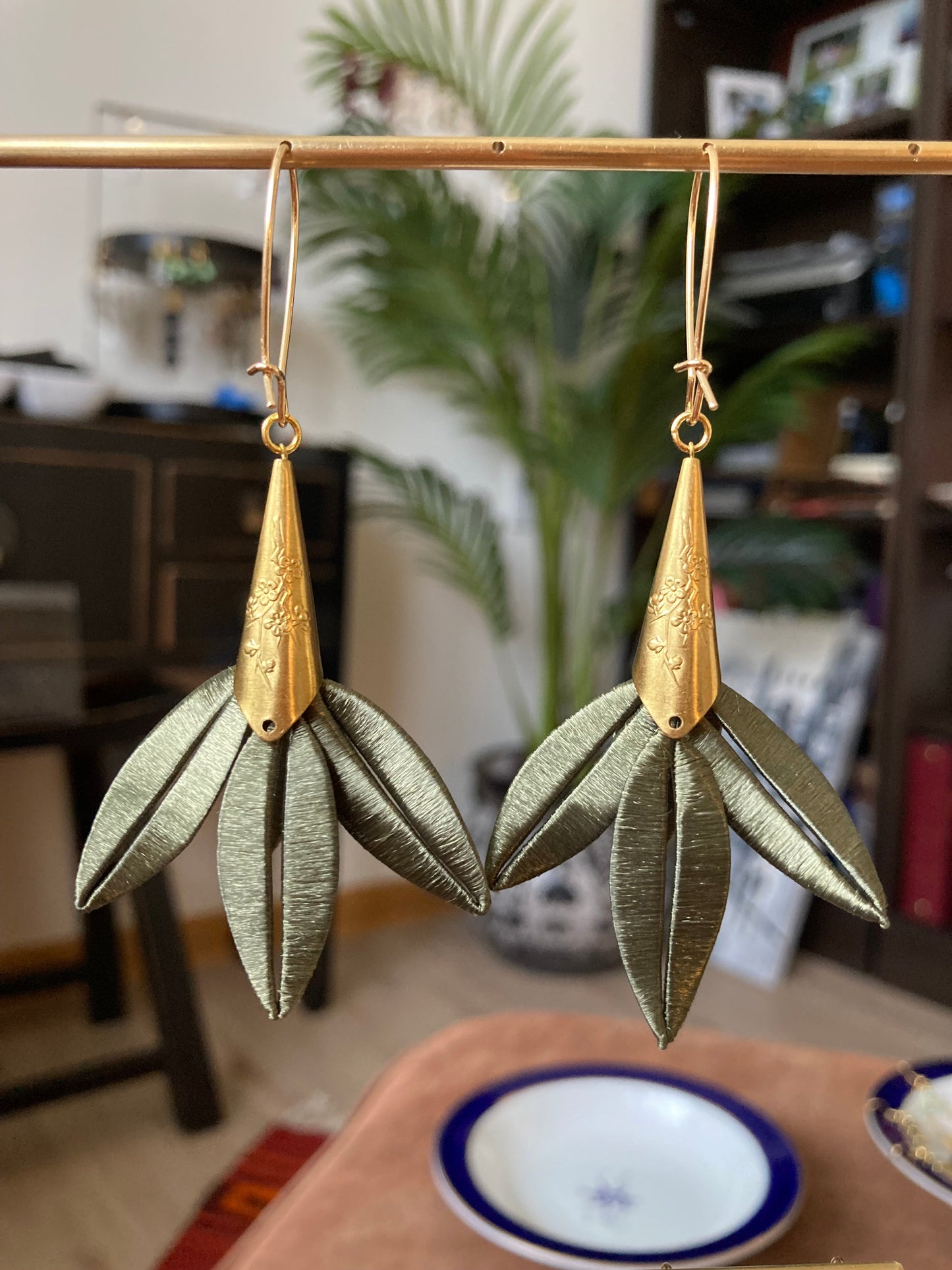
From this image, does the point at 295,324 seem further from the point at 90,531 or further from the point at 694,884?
the point at 694,884

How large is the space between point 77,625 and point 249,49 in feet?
3.84

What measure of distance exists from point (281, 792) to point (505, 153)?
253 mm

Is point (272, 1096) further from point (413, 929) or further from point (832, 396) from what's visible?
point (832, 396)

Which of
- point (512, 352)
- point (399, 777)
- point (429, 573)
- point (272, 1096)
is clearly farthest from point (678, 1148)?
point (512, 352)

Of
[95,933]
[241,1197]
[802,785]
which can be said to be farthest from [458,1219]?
[95,933]

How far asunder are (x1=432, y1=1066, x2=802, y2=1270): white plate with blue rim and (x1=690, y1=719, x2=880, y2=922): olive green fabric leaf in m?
0.28

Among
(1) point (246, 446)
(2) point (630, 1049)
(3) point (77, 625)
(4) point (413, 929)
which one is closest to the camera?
(2) point (630, 1049)

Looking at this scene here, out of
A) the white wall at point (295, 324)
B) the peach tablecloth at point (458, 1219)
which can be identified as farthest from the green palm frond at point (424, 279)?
the peach tablecloth at point (458, 1219)

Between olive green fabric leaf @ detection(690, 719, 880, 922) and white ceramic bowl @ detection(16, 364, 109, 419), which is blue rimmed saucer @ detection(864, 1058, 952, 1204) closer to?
olive green fabric leaf @ detection(690, 719, 880, 922)

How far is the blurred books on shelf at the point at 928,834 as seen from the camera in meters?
2.00

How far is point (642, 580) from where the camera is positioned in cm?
238

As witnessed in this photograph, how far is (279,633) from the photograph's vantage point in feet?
1.16

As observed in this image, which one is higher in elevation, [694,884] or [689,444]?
[689,444]

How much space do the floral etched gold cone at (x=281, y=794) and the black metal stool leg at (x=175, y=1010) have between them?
119 cm
